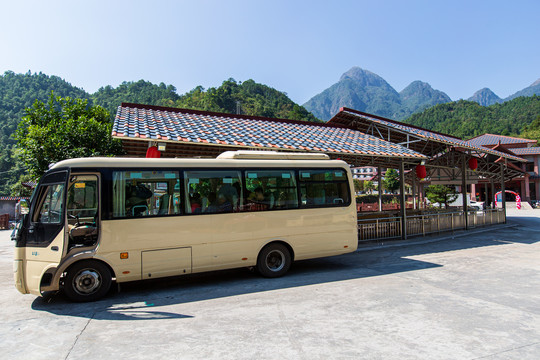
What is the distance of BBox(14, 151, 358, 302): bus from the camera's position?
5.83 m

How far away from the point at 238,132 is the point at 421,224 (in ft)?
26.8

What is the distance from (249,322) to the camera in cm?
480

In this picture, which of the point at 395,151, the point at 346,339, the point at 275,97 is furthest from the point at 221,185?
the point at 275,97

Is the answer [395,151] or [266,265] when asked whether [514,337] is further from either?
[395,151]

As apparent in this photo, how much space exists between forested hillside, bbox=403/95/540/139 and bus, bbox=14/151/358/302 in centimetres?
7252

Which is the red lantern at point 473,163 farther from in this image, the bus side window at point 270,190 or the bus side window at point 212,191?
the bus side window at point 212,191

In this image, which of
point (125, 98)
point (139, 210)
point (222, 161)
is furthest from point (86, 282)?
point (125, 98)

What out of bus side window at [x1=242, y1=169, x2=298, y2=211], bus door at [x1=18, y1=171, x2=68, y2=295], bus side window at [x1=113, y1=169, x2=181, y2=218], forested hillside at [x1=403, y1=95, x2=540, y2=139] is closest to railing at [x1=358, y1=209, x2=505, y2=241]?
bus side window at [x1=242, y1=169, x2=298, y2=211]

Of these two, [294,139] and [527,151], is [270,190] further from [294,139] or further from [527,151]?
[527,151]

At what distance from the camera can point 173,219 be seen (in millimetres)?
6566

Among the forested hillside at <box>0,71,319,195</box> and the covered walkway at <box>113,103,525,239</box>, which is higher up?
the forested hillside at <box>0,71,319,195</box>

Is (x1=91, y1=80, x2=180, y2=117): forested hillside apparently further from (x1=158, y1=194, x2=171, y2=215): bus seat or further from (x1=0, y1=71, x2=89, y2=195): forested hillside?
(x1=158, y1=194, x2=171, y2=215): bus seat

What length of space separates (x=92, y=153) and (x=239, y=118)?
5.91 m

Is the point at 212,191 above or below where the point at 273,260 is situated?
above
